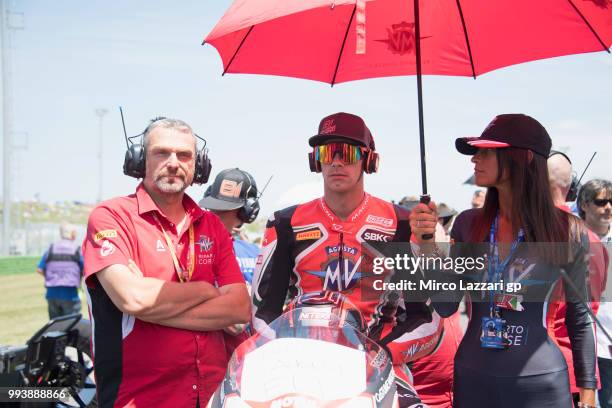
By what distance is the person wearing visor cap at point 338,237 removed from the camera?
3.20m

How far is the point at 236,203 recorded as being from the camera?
4.88m

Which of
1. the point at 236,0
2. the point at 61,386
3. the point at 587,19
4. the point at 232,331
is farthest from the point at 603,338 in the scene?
the point at 61,386

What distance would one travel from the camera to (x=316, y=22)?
391 cm

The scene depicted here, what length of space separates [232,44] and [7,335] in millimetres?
9868

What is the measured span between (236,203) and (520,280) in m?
2.52

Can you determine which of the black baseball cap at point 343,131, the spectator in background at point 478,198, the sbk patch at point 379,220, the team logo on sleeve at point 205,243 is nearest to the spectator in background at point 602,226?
the sbk patch at point 379,220

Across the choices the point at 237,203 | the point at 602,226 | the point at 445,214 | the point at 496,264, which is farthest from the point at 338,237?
the point at 445,214

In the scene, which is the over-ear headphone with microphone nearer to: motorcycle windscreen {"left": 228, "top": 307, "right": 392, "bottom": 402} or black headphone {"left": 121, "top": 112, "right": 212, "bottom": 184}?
black headphone {"left": 121, "top": 112, "right": 212, "bottom": 184}

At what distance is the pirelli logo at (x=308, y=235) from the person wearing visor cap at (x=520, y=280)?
554mm

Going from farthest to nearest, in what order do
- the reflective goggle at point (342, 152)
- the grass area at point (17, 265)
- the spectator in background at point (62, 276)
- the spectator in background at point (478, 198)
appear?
the grass area at point (17, 265) → the spectator in background at point (62, 276) → the spectator in background at point (478, 198) → the reflective goggle at point (342, 152)

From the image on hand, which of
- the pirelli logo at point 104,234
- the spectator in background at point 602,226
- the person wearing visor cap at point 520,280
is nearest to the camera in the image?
the person wearing visor cap at point 520,280

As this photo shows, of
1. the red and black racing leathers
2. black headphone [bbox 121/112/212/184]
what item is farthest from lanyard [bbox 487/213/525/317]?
black headphone [bbox 121/112/212/184]

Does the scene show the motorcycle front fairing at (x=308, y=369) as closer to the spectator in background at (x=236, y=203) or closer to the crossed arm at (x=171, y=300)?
the crossed arm at (x=171, y=300)

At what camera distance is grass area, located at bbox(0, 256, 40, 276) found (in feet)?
71.8
